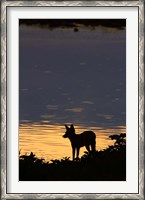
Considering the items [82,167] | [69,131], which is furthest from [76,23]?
[82,167]

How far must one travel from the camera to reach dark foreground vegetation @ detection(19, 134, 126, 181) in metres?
4.26

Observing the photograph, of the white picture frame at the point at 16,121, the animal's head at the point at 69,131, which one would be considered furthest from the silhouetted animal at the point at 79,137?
the white picture frame at the point at 16,121

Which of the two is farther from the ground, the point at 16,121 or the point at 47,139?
the point at 16,121

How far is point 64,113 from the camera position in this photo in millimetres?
4285

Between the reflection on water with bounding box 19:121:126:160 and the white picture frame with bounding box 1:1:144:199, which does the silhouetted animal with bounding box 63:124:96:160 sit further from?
the white picture frame with bounding box 1:1:144:199

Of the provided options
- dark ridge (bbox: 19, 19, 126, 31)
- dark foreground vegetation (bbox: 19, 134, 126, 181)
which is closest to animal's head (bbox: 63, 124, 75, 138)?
dark foreground vegetation (bbox: 19, 134, 126, 181)

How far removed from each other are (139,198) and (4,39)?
1.57 metres

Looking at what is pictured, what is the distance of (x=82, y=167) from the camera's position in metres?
4.29

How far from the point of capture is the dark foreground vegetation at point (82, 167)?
14.0 ft

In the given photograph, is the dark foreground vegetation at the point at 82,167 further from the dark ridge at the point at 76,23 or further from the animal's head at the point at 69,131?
the dark ridge at the point at 76,23

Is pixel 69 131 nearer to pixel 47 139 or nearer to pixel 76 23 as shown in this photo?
pixel 47 139

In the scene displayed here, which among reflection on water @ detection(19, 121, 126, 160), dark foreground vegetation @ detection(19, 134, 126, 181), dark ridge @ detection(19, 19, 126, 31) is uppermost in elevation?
dark ridge @ detection(19, 19, 126, 31)

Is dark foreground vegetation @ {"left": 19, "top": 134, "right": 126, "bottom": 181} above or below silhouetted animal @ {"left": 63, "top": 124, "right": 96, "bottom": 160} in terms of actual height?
below

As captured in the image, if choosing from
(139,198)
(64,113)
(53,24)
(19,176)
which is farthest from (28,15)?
(139,198)
